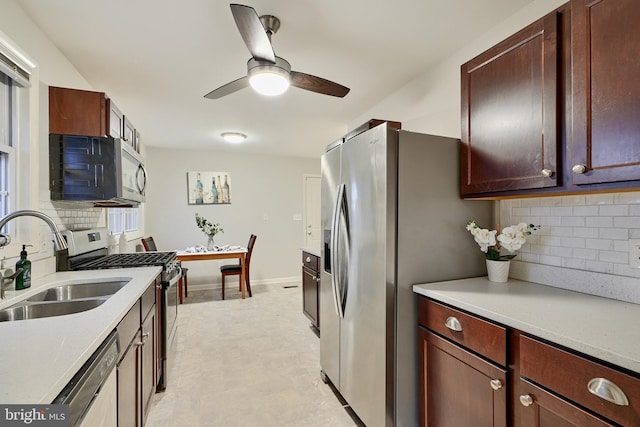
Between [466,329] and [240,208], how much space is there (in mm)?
4799

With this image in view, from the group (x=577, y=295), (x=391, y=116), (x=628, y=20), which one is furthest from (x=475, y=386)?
(x=391, y=116)

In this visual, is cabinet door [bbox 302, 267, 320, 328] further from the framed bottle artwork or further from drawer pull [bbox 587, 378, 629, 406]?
the framed bottle artwork

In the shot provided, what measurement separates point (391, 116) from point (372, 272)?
70.7 inches

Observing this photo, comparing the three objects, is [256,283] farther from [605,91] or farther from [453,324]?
[605,91]

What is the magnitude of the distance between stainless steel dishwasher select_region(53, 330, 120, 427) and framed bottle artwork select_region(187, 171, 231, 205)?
173 inches

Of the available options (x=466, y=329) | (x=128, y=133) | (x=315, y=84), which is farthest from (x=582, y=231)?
(x=128, y=133)

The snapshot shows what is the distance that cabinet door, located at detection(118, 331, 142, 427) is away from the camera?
4.15 ft

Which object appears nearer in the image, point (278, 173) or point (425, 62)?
point (425, 62)

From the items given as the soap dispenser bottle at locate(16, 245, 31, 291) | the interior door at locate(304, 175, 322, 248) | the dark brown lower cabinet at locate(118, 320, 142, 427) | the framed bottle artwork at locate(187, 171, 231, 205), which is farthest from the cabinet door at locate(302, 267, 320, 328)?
the framed bottle artwork at locate(187, 171, 231, 205)

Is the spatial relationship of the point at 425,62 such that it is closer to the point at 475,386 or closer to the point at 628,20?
the point at 628,20

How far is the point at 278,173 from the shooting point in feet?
19.2

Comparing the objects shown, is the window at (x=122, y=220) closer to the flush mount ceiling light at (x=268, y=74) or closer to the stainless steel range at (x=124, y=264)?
the stainless steel range at (x=124, y=264)

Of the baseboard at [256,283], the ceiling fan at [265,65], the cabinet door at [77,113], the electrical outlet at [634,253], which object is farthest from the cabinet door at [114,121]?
the baseboard at [256,283]

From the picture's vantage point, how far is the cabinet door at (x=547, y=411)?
895 mm
